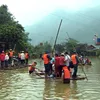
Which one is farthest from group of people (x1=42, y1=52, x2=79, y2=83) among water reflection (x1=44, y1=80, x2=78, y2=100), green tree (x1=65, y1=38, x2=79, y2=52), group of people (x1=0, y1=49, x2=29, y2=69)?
group of people (x1=0, y1=49, x2=29, y2=69)

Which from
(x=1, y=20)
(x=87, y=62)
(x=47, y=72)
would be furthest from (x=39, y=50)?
(x=47, y=72)

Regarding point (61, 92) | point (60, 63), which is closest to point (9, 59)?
point (60, 63)

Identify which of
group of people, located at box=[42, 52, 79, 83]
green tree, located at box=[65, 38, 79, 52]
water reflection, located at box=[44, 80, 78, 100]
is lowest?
water reflection, located at box=[44, 80, 78, 100]

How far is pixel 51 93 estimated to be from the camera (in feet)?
43.1

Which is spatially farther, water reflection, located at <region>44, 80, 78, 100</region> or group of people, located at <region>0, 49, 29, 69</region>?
group of people, located at <region>0, 49, 29, 69</region>

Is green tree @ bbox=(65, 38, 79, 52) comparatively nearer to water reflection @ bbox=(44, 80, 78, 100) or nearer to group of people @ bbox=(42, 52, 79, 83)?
group of people @ bbox=(42, 52, 79, 83)

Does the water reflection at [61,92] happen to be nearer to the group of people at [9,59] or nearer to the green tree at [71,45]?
the green tree at [71,45]

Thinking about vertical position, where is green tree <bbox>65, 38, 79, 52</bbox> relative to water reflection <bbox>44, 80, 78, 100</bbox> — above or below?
above

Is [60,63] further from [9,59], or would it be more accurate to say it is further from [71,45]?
[71,45]

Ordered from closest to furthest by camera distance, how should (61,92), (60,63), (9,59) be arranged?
(61,92), (60,63), (9,59)

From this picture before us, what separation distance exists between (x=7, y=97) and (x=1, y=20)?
48.9m

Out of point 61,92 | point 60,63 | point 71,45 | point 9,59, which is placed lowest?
point 61,92

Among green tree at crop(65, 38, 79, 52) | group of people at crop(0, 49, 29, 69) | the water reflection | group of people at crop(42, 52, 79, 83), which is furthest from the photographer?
group of people at crop(0, 49, 29, 69)

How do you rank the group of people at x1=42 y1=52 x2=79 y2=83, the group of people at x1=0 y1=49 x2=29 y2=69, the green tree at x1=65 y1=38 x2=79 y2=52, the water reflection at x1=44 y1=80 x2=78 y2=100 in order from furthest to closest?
the group of people at x1=0 y1=49 x2=29 y2=69
the green tree at x1=65 y1=38 x2=79 y2=52
the group of people at x1=42 y1=52 x2=79 y2=83
the water reflection at x1=44 y1=80 x2=78 y2=100
